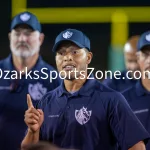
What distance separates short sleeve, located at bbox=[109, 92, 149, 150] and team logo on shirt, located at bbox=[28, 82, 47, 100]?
0.53 m

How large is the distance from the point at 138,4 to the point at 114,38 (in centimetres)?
27

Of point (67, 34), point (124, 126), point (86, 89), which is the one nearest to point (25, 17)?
point (67, 34)

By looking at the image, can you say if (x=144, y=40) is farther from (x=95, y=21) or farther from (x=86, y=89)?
(x=86, y=89)

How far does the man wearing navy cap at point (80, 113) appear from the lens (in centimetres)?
315

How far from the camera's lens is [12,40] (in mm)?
3527

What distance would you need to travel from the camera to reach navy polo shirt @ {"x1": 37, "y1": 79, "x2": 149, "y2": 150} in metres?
3.14

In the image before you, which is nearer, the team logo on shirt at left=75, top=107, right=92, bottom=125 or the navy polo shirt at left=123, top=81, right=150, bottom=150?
the team logo on shirt at left=75, top=107, right=92, bottom=125

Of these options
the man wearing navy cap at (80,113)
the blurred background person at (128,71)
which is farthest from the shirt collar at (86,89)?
the blurred background person at (128,71)

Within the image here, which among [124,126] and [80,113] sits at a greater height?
[80,113]

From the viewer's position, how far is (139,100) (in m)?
3.51

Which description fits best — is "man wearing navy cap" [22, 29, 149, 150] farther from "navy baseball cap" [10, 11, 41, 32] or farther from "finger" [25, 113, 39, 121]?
"navy baseball cap" [10, 11, 41, 32]

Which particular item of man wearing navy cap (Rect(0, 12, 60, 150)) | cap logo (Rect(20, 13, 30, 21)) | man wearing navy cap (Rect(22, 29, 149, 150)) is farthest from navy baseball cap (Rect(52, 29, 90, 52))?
cap logo (Rect(20, 13, 30, 21))

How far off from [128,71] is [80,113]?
43 cm

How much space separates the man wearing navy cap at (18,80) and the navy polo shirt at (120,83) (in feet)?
1.17
